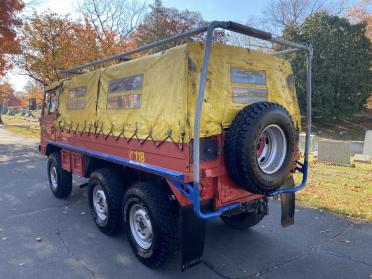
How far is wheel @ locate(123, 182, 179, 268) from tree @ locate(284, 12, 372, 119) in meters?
24.0

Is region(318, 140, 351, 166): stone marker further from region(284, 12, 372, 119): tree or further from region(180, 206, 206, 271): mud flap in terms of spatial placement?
region(284, 12, 372, 119): tree

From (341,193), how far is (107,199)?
495 centimetres

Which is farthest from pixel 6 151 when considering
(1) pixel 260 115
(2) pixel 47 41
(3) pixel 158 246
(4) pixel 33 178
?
(1) pixel 260 115

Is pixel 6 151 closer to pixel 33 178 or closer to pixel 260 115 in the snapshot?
pixel 33 178

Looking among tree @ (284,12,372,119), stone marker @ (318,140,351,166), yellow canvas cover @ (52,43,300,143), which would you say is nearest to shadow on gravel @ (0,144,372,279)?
yellow canvas cover @ (52,43,300,143)

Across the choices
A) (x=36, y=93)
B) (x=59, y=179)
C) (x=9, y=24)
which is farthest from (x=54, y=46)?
(x=59, y=179)

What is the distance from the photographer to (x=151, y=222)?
12.2 ft

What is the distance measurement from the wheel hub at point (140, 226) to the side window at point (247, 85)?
1779 mm

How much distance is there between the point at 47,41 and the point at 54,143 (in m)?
14.5

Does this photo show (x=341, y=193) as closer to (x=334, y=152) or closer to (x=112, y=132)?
(x=334, y=152)

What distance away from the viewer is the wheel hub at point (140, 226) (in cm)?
391

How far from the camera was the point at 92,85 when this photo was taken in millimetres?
→ 5273

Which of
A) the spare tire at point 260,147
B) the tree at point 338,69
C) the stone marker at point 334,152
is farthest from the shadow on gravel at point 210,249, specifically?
the tree at point 338,69

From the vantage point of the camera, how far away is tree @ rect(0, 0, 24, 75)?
16.2 metres
